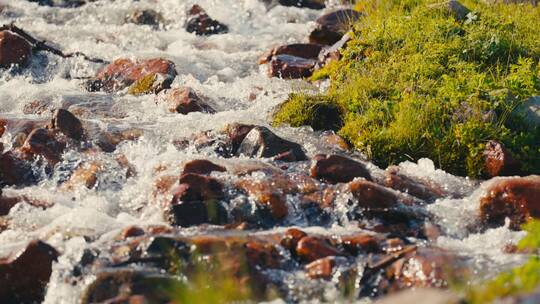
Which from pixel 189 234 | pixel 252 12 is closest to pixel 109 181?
pixel 189 234

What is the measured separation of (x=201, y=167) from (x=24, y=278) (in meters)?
2.11

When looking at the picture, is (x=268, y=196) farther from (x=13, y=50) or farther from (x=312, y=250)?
(x=13, y=50)

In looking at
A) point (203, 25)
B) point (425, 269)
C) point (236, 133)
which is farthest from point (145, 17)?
point (425, 269)

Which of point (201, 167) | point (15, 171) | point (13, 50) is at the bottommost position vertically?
point (13, 50)

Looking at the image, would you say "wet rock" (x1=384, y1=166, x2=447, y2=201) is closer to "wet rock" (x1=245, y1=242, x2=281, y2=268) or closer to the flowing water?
the flowing water

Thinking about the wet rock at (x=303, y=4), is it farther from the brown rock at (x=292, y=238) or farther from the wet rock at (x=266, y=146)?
the brown rock at (x=292, y=238)

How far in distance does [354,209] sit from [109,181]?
7.21 feet

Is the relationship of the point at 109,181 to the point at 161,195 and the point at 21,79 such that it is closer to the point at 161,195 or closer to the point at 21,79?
the point at 161,195

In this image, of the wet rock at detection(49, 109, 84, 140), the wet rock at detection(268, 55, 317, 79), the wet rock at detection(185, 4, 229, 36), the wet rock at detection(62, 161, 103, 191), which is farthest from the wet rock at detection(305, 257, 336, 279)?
the wet rock at detection(185, 4, 229, 36)

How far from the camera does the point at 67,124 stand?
8.53 metres

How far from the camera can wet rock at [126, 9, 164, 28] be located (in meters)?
14.8

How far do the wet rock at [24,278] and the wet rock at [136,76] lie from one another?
4766 mm

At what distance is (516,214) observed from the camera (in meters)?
6.88

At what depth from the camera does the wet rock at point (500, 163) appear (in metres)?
7.89
